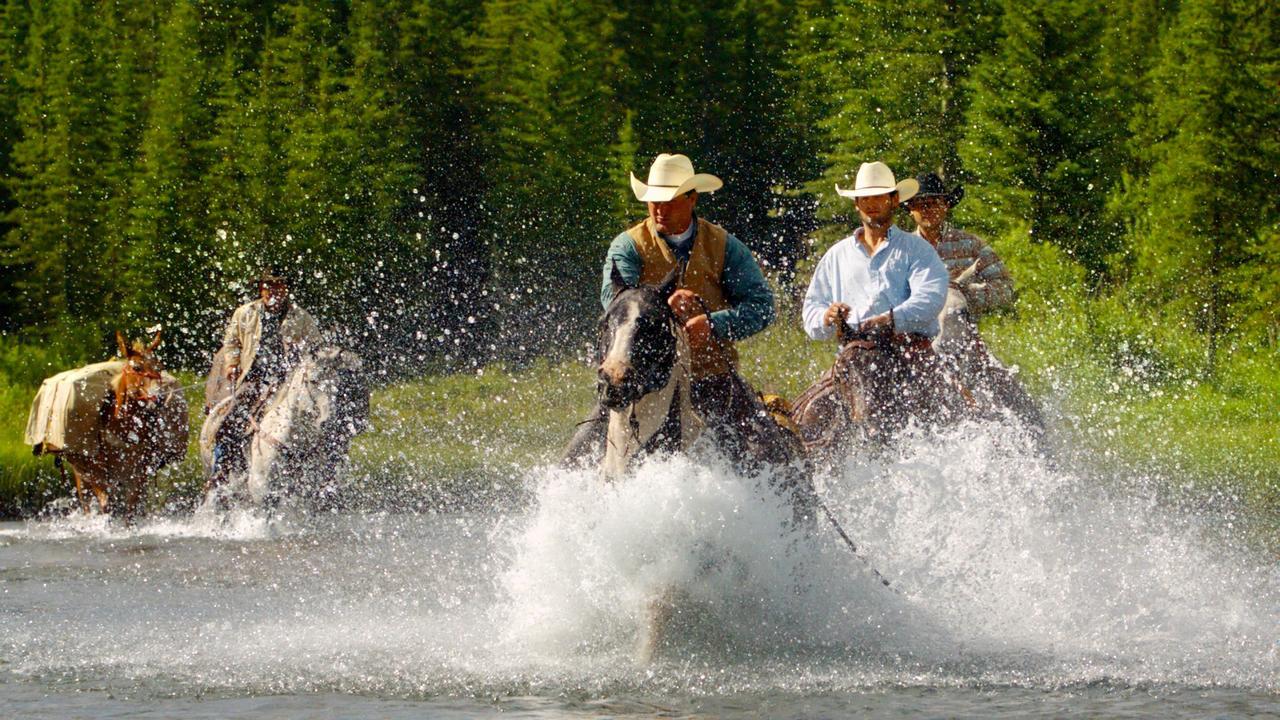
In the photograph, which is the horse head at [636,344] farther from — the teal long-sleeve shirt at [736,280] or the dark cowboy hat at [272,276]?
the dark cowboy hat at [272,276]

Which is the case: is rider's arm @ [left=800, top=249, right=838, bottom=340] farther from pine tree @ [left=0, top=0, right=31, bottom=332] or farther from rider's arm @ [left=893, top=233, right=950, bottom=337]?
pine tree @ [left=0, top=0, right=31, bottom=332]

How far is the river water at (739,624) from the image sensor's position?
8734 mm

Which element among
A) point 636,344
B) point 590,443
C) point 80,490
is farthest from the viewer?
point 80,490

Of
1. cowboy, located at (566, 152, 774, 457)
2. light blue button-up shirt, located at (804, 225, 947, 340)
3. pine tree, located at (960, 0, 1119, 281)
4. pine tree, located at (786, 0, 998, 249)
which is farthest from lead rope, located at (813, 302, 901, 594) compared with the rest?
pine tree, located at (786, 0, 998, 249)

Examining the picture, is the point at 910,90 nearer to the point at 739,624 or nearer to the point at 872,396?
the point at 872,396

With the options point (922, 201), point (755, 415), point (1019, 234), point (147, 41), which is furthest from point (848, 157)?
point (755, 415)

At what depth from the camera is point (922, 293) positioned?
11211 mm

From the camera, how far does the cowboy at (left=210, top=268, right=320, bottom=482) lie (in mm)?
17859

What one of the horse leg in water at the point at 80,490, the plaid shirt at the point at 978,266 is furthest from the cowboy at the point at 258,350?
the plaid shirt at the point at 978,266

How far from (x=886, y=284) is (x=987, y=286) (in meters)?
2.09

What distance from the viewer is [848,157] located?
144 ft

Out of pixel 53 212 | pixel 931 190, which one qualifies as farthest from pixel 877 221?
pixel 53 212

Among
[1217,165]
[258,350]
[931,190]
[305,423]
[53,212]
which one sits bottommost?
[305,423]

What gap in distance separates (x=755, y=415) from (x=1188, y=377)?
758 inches
